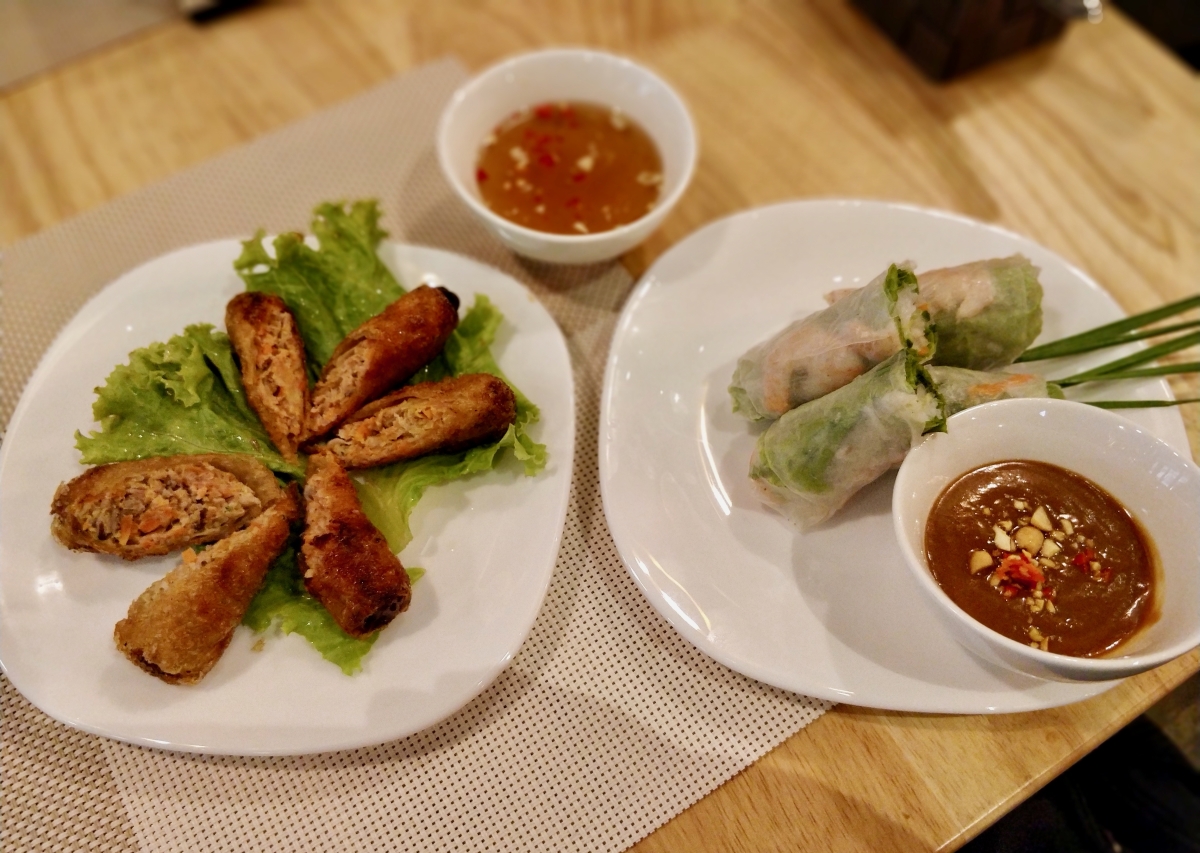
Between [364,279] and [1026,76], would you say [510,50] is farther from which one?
[1026,76]

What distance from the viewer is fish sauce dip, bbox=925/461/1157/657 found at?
4.93 feet

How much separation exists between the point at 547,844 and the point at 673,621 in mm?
507

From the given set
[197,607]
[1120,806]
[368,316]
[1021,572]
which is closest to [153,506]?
[197,607]

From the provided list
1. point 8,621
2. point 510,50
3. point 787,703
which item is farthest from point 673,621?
point 510,50

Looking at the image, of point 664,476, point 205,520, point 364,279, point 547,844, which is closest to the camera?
point 547,844

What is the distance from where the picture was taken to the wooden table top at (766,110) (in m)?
2.55

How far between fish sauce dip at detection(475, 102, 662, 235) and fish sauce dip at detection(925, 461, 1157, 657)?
117 centimetres

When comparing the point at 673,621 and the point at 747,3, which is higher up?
the point at 747,3

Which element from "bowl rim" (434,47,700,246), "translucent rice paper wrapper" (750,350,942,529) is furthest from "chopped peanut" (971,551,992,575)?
"bowl rim" (434,47,700,246)

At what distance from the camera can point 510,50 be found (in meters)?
2.94

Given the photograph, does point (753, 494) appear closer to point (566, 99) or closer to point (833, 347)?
point (833, 347)

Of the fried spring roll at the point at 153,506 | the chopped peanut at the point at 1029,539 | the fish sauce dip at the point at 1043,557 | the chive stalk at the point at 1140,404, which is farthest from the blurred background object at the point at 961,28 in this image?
the fried spring roll at the point at 153,506

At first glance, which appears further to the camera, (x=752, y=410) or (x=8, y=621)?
(x=752, y=410)

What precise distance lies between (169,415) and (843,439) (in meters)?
1.56
